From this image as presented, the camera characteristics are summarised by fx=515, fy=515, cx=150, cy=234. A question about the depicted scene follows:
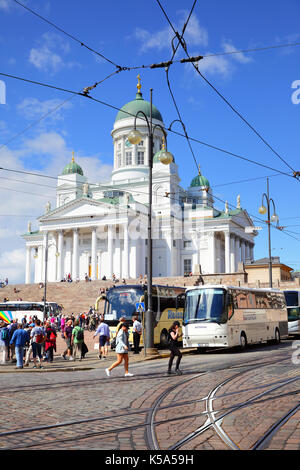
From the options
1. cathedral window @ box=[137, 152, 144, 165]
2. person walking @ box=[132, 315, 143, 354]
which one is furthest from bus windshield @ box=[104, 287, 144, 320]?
cathedral window @ box=[137, 152, 144, 165]

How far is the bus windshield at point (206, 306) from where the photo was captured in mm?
19734

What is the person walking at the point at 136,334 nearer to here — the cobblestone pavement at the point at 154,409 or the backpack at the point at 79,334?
the backpack at the point at 79,334

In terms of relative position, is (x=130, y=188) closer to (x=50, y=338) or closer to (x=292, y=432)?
(x=50, y=338)

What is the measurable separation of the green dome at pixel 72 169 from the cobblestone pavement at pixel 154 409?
71606 mm

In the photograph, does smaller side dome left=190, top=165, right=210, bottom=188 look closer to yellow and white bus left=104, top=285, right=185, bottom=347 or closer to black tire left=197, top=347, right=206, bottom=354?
yellow and white bus left=104, top=285, right=185, bottom=347

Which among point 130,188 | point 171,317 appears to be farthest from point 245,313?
point 130,188

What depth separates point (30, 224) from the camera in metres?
84.0

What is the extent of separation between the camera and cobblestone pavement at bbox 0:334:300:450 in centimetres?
615

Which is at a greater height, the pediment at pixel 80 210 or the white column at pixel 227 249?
the pediment at pixel 80 210

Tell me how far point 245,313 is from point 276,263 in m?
41.4

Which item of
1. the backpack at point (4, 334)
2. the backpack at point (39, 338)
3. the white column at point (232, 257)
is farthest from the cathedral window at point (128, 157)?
the backpack at point (39, 338)

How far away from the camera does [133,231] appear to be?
67.8 metres

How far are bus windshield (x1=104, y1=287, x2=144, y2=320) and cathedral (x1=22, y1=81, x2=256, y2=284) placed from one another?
4052 cm

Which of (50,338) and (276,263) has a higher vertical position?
(276,263)
